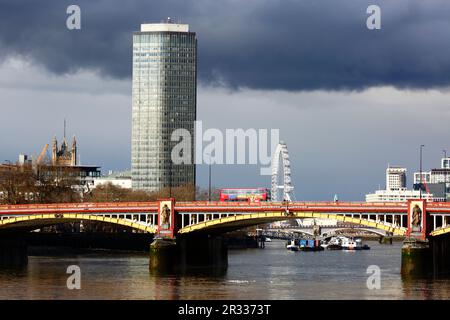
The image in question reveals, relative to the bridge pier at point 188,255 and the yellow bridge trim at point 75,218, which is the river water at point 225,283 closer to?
the bridge pier at point 188,255

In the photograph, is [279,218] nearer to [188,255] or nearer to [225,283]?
[188,255]

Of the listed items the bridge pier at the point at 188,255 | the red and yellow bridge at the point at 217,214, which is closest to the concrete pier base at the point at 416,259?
the red and yellow bridge at the point at 217,214

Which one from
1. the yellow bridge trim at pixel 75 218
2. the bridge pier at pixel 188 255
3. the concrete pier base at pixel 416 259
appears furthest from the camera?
the yellow bridge trim at pixel 75 218

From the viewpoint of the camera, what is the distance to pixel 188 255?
145 meters

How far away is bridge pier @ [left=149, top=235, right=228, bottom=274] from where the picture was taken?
13600cm

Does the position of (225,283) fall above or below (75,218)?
below

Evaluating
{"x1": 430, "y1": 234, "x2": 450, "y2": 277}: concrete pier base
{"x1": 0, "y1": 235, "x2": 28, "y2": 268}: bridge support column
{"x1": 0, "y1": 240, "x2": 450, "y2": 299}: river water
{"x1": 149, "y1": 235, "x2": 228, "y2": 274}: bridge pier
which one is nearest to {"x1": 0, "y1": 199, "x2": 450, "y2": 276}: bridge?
{"x1": 430, "y1": 234, "x2": 450, "y2": 277}: concrete pier base

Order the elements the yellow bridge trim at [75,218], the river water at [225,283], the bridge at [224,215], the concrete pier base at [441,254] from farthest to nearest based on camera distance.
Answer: the yellow bridge trim at [75,218], the concrete pier base at [441,254], the bridge at [224,215], the river water at [225,283]

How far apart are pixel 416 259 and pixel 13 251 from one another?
55.2 meters

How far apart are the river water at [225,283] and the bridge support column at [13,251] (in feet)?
7.73

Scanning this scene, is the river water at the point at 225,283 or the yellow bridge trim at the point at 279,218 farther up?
the yellow bridge trim at the point at 279,218

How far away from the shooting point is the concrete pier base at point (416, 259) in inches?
4988

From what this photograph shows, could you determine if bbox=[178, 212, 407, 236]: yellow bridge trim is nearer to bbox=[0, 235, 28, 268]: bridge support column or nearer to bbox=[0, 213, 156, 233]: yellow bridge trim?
bbox=[0, 213, 156, 233]: yellow bridge trim

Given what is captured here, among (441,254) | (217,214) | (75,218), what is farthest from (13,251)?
(441,254)
